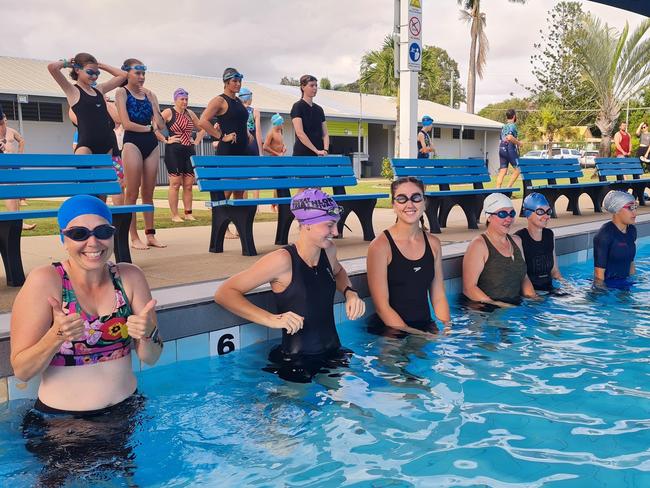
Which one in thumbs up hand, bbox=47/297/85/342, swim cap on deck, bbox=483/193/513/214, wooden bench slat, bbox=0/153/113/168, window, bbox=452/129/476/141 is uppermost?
window, bbox=452/129/476/141

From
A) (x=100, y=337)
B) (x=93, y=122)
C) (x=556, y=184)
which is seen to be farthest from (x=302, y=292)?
(x=556, y=184)

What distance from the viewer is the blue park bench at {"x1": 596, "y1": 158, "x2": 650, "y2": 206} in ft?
39.4

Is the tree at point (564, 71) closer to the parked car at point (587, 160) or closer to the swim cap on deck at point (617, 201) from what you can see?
the parked car at point (587, 160)

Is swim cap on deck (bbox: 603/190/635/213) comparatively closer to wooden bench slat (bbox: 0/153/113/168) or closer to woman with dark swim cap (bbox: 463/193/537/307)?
woman with dark swim cap (bbox: 463/193/537/307)

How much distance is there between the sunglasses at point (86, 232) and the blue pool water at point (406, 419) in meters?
1.04

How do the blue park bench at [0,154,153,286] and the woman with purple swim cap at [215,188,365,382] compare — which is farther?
the blue park bench at [0,154,153,286]

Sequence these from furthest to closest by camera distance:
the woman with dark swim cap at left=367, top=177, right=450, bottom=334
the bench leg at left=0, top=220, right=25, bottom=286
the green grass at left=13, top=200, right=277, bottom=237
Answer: the green grass at left=13, top=200, right=277, bottom=237 < the woman with dark swim cap at left=367, top=177, right=450, bottom=334 < the bench leg at left=0, top=220, right=25, bottom=286

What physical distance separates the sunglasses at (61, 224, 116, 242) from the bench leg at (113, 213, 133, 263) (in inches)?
91.2

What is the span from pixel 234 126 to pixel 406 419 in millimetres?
4743

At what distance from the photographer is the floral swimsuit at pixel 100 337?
296 cm

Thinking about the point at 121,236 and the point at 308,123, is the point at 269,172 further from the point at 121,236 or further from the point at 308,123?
the point at 121,236

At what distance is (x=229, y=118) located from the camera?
736cm

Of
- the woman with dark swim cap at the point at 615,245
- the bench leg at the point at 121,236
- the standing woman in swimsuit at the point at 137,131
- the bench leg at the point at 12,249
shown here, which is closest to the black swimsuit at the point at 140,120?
the standing woman in swimsuit at the point at 137,131

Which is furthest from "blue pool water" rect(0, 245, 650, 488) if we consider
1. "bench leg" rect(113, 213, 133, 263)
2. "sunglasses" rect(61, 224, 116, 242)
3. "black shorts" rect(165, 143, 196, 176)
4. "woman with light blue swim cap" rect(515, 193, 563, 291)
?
"black shorts" rect(165, 143, 196, 176)
